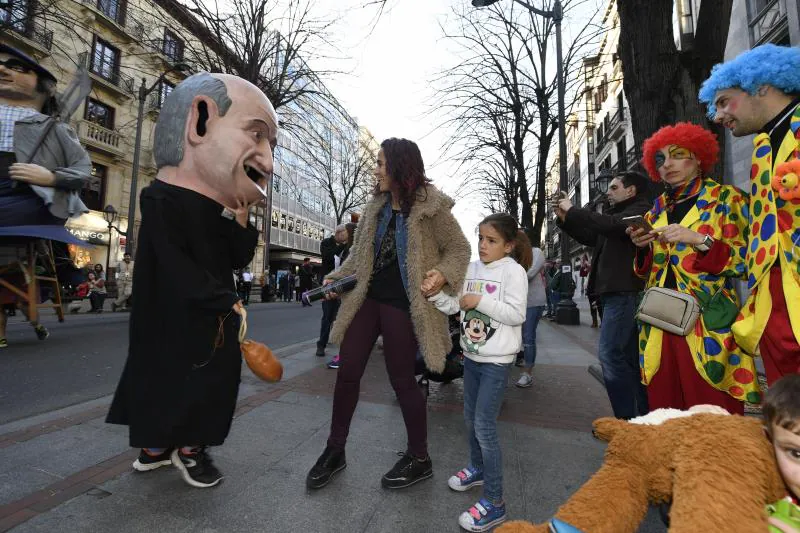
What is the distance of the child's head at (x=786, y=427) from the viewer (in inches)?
40.6

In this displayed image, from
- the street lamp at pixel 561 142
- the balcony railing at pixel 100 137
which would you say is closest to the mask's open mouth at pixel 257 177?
the street lamp at pixel 561 142

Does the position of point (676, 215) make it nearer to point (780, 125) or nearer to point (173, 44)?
point (780, 125)

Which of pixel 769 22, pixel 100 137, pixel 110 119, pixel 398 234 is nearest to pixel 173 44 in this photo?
pixel 100 137

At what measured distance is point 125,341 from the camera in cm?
631

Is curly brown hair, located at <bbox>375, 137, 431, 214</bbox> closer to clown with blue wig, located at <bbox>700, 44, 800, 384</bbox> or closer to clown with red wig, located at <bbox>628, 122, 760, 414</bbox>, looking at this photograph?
clown with red wig, located at <bbox>628, 122, 760, 414</bbox>

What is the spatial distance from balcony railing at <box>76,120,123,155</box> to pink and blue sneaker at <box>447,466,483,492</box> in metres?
23.3

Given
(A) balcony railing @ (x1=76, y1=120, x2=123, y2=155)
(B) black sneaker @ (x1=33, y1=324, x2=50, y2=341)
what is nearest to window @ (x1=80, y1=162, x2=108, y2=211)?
(A) balcony railing @ (x1=76, y1=120, x2=123, y2=155)

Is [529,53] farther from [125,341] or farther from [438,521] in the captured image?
[438,521]

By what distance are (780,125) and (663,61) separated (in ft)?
9.80

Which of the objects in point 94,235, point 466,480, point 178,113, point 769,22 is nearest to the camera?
point 178,113

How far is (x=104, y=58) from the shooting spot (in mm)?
20797

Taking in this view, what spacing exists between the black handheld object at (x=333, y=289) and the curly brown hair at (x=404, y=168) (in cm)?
52

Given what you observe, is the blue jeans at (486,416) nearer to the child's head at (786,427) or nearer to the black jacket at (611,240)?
the child's head at (786,427)

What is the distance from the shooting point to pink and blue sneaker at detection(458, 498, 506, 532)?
71.0 inches
